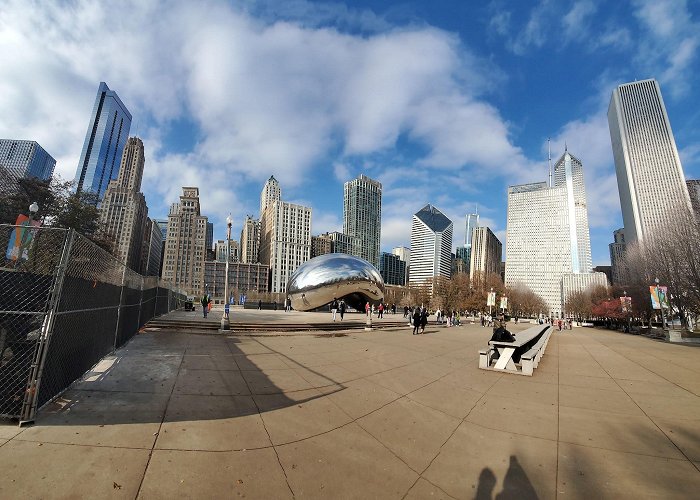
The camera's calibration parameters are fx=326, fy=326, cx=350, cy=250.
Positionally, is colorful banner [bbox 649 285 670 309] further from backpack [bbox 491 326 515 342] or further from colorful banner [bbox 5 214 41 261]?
colorful banner [bbox 5 214 41 261]

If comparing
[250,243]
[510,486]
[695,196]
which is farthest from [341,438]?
[250,243]

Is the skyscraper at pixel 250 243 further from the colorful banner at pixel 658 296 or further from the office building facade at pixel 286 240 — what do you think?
the colorful banner at pixel 658 296

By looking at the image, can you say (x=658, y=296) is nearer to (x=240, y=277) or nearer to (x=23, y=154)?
(x=240, y=277)

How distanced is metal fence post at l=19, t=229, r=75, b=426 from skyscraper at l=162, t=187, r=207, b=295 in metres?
154

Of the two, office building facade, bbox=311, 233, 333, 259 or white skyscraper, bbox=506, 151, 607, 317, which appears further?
white skyscraper, bbox=506, 151, 607, 317

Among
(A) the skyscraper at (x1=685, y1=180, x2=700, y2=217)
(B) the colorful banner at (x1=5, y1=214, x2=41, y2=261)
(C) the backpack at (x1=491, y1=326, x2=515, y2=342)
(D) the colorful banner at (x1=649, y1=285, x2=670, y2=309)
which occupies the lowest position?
(C) the backpack at (x1=491, y1=326, x2=515, y2=342)

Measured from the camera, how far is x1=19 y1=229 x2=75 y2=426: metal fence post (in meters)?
4.04

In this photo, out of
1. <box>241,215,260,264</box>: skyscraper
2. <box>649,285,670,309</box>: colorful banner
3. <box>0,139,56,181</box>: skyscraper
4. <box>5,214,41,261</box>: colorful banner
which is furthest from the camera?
<box>241,215,260,264</box>: skyscraper

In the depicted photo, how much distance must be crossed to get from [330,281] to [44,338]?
1351 inches

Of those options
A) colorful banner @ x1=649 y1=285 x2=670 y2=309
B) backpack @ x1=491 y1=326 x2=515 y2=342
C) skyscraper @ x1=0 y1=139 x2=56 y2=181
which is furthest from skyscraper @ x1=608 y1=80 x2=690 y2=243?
skyscraper @ x1=0 y1=139 x2=56 y2=181

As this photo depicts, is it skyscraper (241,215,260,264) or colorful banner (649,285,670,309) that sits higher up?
skyscraper (241,215,260,264)

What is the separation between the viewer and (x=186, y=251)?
149875 mm

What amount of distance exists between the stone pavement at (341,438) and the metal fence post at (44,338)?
0.87ft

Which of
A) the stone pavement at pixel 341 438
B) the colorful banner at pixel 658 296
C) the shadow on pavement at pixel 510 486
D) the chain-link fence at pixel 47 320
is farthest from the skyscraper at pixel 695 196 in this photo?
the chain-link fence at pixel 47 320
